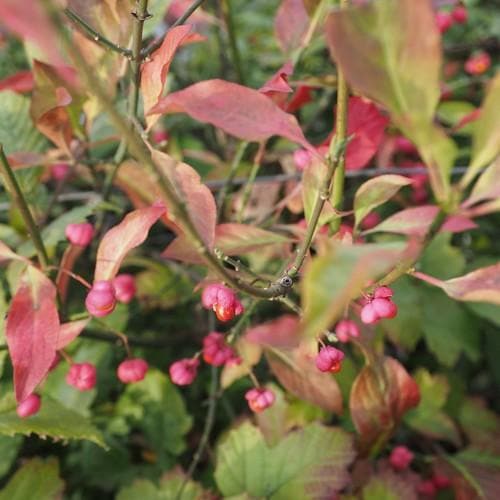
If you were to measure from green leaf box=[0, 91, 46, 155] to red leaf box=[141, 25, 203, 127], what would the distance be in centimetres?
48

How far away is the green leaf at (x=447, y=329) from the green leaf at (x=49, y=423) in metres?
0.74

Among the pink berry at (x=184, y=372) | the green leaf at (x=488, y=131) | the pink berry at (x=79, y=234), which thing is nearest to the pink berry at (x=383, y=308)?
the green leaf at (x=488, y=131)

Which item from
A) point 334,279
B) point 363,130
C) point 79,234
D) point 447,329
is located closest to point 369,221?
point 447,329

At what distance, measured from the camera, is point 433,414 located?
1.37 metres

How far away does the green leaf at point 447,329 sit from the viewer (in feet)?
4.75

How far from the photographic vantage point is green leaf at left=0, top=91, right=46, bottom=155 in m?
A: 1.20

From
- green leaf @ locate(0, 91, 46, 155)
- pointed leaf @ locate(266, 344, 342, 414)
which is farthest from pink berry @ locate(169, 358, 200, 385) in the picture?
green leaf @ locate(0, 91, 46, 155)

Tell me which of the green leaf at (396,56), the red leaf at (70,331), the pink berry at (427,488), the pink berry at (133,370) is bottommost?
the pink berry at (427,488)

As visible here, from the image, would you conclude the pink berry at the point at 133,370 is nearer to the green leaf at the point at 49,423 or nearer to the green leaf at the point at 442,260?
the green leaf at the point at 49,423

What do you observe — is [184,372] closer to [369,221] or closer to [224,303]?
[224,303]

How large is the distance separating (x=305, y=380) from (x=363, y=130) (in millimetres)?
397

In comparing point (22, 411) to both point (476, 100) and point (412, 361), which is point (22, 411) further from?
point (476, 100)

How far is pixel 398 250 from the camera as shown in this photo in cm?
50

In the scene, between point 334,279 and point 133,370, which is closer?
point 334,279
